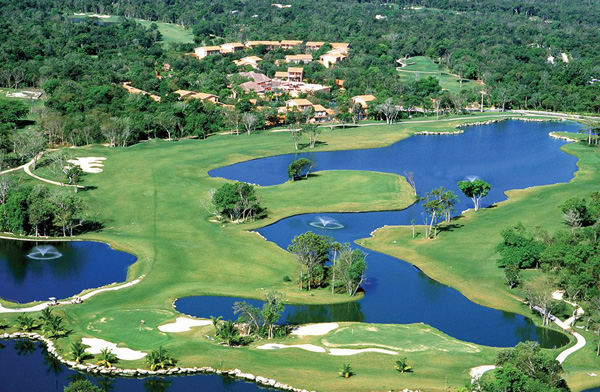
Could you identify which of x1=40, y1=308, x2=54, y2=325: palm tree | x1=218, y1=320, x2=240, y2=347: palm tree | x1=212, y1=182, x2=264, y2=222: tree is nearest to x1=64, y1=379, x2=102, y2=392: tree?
x1=218, y1=320, x2=240, y2=347: palm tree

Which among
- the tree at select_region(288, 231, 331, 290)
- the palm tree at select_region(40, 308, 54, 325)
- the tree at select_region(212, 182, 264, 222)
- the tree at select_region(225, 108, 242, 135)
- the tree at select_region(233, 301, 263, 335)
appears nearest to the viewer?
the tree at select_region(233, 301, 263, 335)

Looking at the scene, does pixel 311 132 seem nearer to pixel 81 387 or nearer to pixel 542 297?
pixel 542 297

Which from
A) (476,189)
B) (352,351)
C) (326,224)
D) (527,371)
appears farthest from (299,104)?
(527,371)

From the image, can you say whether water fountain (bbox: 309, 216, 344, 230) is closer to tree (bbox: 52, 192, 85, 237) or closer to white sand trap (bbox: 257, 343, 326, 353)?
tree (bbox: 52, 192, 85, 237)

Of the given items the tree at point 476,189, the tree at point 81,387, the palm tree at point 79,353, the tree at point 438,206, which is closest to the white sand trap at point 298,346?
the palm tree at point 79,353

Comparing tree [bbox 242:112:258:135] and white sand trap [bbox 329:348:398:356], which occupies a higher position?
tree [bbox 242:112:258:135]

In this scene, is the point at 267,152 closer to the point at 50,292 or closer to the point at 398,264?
the point at 398,264
